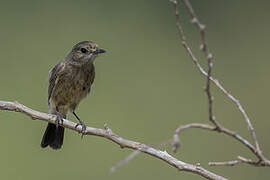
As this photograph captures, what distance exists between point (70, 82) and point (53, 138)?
457 millimetres

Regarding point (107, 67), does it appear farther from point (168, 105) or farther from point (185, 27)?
point (185, 27)

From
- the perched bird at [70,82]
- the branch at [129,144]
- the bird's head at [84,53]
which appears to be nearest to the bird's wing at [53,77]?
the perched bird at [70,82]

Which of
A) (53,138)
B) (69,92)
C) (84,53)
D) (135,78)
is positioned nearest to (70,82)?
(69,92)

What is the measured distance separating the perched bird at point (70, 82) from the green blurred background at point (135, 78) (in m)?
0.90

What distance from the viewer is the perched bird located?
4941 mm

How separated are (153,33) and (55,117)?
5425 millimetres

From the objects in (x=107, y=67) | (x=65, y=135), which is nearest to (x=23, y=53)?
(x=107, y=67)

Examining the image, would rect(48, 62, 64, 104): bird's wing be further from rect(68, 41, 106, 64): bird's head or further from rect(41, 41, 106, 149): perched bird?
rect(68, 41, 106, 64): bird's head

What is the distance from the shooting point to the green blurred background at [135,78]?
22.0 ft

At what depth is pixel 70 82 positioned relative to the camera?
494 cm

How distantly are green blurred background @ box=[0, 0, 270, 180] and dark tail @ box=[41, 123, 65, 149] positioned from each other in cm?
84

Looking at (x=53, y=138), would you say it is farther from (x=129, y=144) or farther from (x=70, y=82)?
(x=129, y=144)

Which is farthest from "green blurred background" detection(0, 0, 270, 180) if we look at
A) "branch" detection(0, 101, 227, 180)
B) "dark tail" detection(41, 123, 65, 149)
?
"branch" detection(0, 101, 227, 180)

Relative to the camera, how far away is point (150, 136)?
7133 millimetres
